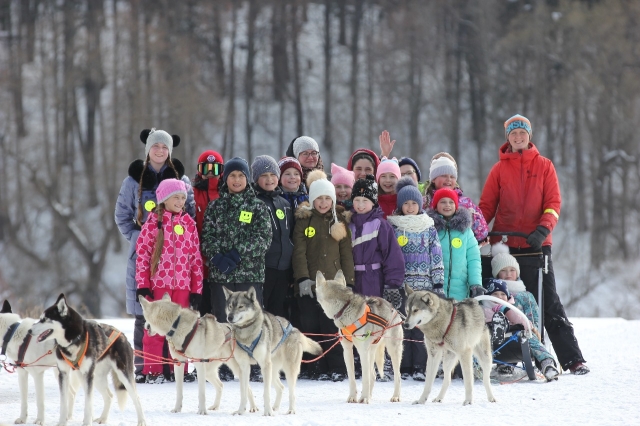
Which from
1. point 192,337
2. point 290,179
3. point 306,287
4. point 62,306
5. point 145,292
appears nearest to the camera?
point 62,306

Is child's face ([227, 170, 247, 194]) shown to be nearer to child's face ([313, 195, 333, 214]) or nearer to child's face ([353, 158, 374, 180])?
child's face ([313, 195, 333, 214])

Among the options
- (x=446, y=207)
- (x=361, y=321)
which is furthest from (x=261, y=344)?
(x=446, y=207)

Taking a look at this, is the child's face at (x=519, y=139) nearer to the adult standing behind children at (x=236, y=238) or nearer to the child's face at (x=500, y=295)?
the child's face at (x=500, y=295)

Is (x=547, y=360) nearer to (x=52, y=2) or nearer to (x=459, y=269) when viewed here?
(x=459, y=269)

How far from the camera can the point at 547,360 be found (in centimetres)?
738

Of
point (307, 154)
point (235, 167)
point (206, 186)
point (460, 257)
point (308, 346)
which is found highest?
point (307, 154)

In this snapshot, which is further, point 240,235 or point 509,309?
point 509,309

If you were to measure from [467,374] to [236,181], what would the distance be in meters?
2.51

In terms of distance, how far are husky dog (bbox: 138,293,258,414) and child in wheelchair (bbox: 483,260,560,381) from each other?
2.43 m

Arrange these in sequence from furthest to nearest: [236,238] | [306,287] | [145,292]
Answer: [306,287], [236,238], [145,292]

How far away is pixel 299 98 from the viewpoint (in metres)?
33.6

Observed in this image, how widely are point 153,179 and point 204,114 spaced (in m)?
23.4

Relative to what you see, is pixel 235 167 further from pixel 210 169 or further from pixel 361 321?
pixel 361 321

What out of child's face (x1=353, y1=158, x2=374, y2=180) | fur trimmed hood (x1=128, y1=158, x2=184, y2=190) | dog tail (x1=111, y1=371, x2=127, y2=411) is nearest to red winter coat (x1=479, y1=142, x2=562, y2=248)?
child's face (x1=353, y1=158, x2=374, y2=180)
